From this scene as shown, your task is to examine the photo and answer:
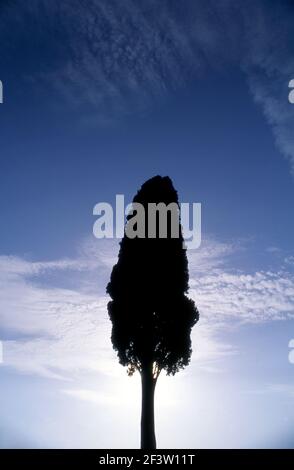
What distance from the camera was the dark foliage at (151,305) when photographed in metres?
17.7

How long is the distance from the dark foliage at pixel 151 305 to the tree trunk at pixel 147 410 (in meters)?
0.55

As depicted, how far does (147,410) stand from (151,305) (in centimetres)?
488

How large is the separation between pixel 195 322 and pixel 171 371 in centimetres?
275

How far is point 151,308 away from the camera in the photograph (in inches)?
707
